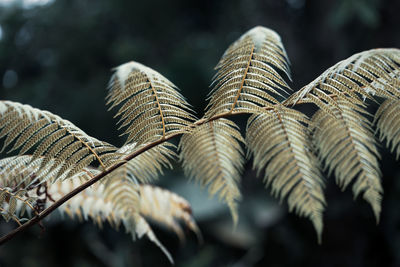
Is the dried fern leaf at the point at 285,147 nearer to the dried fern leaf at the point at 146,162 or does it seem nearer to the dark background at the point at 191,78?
the dried fern leaf at the point at 146,162

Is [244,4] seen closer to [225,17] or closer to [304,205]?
[225,17]

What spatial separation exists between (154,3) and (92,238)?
2566mm

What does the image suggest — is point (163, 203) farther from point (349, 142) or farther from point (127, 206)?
point (349, 142)

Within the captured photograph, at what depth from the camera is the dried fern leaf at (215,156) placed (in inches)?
21.3

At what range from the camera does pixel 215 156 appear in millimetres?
557

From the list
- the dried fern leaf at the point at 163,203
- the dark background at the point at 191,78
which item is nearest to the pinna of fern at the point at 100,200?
the dried fern leaf at the point at 163,203

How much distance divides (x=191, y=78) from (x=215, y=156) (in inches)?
127

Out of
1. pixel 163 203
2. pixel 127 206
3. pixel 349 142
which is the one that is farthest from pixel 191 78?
pixel 349 142

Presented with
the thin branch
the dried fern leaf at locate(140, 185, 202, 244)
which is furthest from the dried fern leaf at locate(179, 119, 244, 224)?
the dried fern leaf at locate(140, 185, 202, 244)

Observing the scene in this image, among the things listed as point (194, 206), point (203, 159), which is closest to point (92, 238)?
point (194, 206)

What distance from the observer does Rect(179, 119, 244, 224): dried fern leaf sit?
0.54m

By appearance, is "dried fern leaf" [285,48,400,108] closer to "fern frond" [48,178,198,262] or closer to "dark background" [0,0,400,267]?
"fern frond" [48,178,198,262]

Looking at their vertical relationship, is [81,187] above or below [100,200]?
above

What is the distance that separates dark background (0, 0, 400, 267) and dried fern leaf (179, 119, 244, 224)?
225 cm
